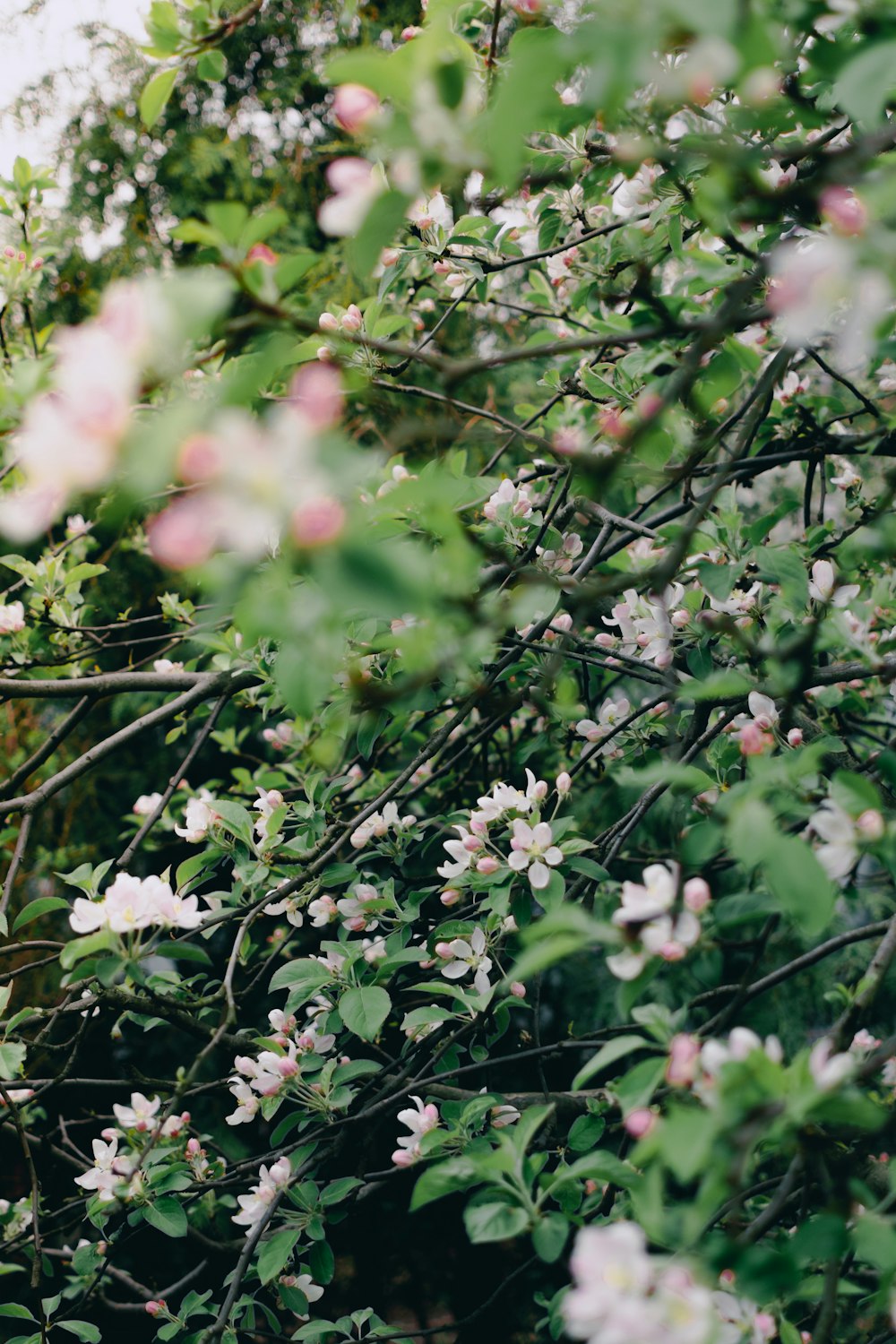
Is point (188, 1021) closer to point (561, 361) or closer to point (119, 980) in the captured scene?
point (119, 980)

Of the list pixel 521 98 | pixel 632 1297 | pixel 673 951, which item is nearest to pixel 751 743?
pixel 673 951

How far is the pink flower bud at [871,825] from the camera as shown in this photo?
2.82 ft

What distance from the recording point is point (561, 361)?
2.73m

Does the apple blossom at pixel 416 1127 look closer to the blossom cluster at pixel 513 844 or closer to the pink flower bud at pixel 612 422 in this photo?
the blossom cluster at pixel 513 844

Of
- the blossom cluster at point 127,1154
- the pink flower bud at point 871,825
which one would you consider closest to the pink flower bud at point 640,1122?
the pink flower bud at point 871,825

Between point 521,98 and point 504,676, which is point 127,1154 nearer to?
point 504,676

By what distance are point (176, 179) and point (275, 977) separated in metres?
3.38

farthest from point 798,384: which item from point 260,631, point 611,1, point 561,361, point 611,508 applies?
point 260,631

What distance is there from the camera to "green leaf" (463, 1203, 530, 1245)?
955 millimetres

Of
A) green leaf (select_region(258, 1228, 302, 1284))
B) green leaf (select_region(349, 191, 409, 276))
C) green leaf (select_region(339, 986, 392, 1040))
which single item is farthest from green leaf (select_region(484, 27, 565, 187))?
green leaf (select_region(258, 1228, 302, 1284))

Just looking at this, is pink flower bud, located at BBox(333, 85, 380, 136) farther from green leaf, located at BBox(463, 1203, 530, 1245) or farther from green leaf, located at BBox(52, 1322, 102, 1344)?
green leaf, located at BBox(52, 1322, 102, 1344)

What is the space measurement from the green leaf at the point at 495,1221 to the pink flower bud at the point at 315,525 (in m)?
0.76

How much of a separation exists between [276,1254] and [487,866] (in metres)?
0.61

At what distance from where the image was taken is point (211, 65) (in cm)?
120
